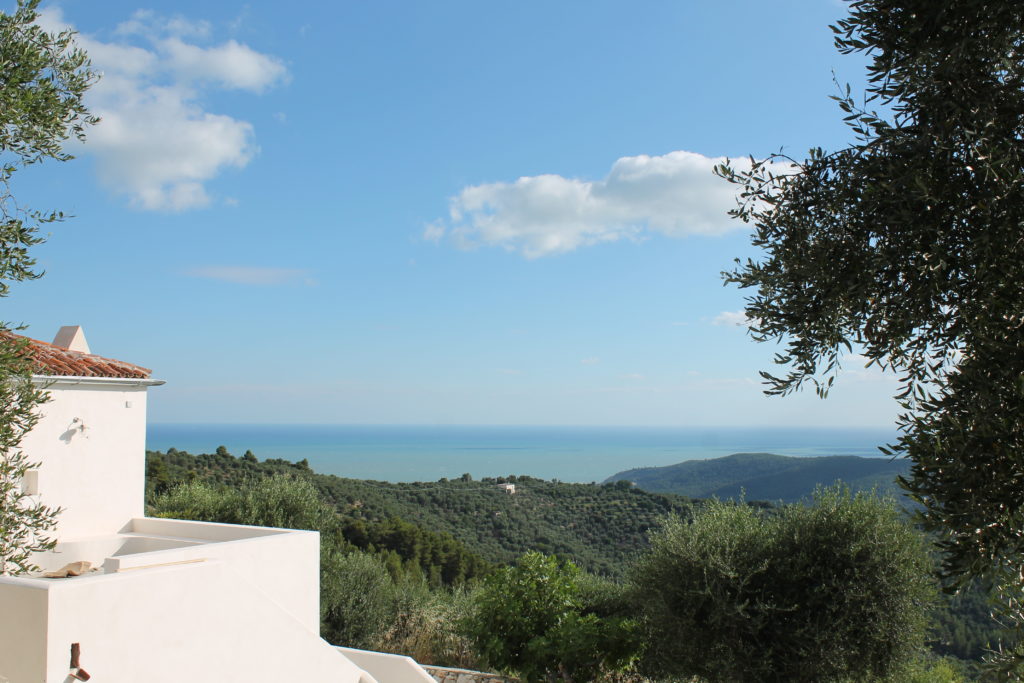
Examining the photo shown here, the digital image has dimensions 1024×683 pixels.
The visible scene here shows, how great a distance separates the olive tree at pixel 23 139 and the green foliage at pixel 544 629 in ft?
26.0

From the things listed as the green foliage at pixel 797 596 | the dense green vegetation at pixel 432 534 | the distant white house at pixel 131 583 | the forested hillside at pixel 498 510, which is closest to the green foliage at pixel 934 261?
the dense green vegetation at pixel 432 534

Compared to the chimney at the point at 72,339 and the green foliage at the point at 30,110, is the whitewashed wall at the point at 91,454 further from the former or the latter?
the green foliage at the point at 30,110

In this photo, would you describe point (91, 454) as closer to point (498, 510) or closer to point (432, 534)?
point (432, 534)

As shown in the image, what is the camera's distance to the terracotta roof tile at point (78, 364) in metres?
7.74

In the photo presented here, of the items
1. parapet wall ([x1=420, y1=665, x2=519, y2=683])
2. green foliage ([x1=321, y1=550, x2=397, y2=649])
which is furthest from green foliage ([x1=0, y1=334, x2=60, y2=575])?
green foliage ([x1=321, y1=550, x2=397, y2=649])

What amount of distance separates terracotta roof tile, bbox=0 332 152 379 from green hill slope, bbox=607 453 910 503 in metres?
11.0

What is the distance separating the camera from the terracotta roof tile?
7738 millimetres

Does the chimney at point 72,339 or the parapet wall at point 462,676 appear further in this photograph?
the parapet wall at point 462,676

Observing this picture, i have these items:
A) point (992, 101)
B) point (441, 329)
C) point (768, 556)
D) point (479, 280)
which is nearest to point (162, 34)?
point (992, 101)

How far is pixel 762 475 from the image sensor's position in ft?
95.2

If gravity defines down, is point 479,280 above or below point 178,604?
above

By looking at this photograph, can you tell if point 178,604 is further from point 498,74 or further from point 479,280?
point 479,280

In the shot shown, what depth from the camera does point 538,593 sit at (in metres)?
12.0

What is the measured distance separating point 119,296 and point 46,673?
1222cm
